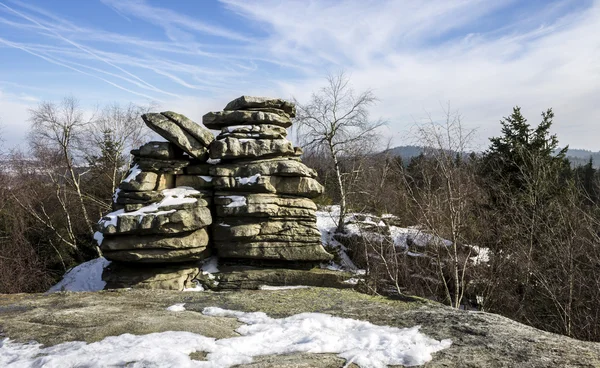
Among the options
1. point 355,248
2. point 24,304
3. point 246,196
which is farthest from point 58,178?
point 24,304

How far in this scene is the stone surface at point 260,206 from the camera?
474 inches

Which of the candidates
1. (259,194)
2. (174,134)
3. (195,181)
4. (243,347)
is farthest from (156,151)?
(243,347)

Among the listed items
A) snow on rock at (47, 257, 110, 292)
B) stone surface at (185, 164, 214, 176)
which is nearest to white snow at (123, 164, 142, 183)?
stone surface at (185, 164, 214, 176)

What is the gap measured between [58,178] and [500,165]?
895 inches

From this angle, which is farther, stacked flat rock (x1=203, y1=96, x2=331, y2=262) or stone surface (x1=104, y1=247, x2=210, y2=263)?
stacked flat rock (x1=203, y1=96, x2=331, y2=262)

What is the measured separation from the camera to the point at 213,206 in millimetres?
12578

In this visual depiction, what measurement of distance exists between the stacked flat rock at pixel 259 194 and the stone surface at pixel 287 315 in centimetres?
558

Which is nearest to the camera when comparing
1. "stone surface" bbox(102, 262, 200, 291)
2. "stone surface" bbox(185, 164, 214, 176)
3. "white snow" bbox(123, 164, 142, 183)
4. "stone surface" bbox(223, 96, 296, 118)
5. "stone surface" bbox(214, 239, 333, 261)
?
"stone surface" bbox(102, 262, 200, 291)

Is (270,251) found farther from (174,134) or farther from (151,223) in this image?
(174,134)

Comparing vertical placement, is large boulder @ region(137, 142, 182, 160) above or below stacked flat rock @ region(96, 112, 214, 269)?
above

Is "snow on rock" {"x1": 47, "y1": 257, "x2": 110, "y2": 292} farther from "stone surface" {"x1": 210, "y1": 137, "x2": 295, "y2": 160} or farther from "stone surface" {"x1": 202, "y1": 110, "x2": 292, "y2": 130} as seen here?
"stone surface" {"x1": 202, "y1": 110, "x2": 292, "y2": 130}

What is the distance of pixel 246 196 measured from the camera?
1231 cm

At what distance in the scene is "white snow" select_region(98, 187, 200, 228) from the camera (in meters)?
11.2

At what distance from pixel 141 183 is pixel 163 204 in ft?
3.42
